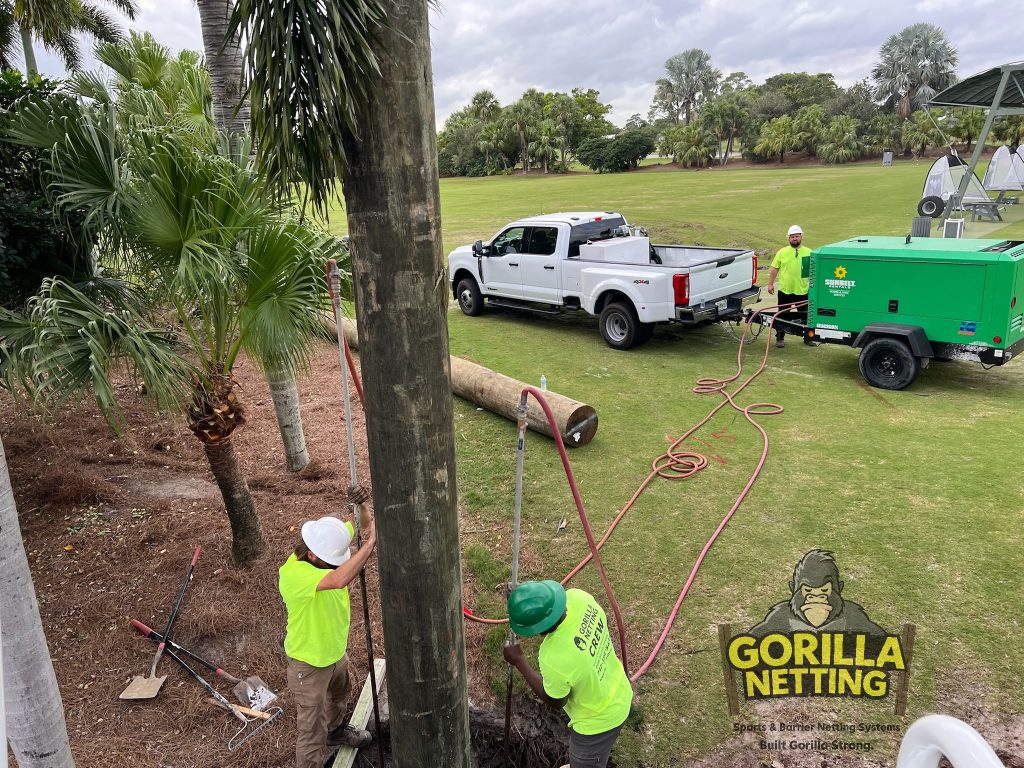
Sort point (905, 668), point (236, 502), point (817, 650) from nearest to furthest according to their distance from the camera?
point (905, 668)
point (817, 650)
point (236, 502)

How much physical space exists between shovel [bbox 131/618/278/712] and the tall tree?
1.78m

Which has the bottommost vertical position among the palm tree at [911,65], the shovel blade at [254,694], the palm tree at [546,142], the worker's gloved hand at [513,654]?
the shovel blade at [254,694]

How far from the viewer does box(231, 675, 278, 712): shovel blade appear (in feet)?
16.0

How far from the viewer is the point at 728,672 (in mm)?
4609

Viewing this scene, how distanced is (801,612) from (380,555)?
134 inches

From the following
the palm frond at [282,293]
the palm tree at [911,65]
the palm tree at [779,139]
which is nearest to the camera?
the palm frond at [282,293]

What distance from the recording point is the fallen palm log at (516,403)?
7973 mm

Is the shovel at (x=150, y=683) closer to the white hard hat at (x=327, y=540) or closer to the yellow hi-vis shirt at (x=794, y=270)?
the white hard hat at (x=327, y=540)

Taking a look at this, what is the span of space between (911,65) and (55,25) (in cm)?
8344

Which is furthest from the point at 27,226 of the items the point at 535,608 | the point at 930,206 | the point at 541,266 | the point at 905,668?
the point at 930,206

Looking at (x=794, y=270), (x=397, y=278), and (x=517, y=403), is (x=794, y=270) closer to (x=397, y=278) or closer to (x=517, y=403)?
(x=517, y=403)

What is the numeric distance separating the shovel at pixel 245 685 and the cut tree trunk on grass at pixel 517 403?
11.6 feet

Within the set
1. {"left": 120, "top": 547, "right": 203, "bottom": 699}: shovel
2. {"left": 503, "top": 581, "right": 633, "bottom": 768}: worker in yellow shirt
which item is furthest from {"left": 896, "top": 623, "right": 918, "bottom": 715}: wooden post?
{"left": 120, "top": 547, "right": 203, "bottom": 699}: shovel

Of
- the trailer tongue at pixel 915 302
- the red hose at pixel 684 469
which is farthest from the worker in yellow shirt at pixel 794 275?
the trailer tongue at pixel 915 302
